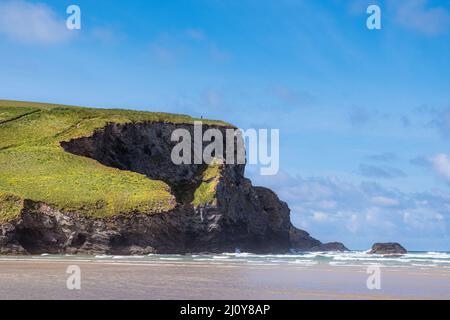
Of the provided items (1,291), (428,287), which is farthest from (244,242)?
(1,291)

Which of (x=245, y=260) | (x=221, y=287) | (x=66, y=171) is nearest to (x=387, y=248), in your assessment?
(x=66, y=171)

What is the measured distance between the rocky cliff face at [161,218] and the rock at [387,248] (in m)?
18.3

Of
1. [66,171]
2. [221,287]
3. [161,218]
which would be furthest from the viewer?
[66,171]

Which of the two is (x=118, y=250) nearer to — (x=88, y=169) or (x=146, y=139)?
(x=88, y=169)

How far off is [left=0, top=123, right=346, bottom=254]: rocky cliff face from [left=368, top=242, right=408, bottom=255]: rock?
60.1 ft

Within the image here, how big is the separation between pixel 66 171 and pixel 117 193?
1217 cm

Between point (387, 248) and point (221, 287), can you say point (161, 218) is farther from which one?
point (387, 248)

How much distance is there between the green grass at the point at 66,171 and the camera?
78.6m

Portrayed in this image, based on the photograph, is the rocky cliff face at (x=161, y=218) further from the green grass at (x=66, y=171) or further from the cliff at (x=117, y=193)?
the green grass at (x=66, y=171)

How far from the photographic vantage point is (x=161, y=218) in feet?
263

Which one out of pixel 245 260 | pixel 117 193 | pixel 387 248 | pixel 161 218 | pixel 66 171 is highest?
pixel 66 171

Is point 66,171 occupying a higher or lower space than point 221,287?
higher

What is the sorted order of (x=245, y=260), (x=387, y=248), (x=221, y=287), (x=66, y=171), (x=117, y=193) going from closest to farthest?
(x=221, y=287) < (x=245, y=260) < (x=117, y=193) < (x=66, y=171) < (x=387, y=248)

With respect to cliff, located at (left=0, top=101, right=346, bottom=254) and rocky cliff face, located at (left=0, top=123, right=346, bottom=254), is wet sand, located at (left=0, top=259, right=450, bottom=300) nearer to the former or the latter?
rocky cliff face, located at (left=0, top=123, right=346, bottom=254)
